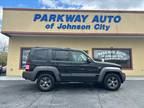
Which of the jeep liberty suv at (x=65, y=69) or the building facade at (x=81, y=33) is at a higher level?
the building facade at (x=81, y=33)

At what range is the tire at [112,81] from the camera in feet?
29.9

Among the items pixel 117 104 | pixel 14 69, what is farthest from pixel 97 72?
pixel 14 69

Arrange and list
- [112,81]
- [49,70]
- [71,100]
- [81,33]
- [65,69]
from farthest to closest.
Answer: [81,33] → [112,81] → [65,69] → [49,70] → [71,100]

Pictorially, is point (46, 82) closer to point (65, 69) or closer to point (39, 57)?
point (65, 69)

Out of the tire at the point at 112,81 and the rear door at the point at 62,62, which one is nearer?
A: the rear door at the point at 62,62

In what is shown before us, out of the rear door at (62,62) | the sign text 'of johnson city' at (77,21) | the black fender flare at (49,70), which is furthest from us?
the sign text 'of johnson city' at (77,21)

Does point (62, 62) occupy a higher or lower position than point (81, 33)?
lower

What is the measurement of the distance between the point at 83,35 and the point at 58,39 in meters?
2.18

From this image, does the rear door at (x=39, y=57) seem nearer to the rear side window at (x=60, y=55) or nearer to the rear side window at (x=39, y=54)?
the rear side window at (x=39, y=54)

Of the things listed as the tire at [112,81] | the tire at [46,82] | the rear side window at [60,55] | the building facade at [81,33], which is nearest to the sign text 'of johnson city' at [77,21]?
the building facade at [81,33]

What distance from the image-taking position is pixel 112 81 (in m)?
9.15

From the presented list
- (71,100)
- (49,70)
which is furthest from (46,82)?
(71,100)

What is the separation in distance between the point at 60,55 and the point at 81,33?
218 inches

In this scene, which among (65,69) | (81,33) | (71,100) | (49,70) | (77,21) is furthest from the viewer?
(77,21)
